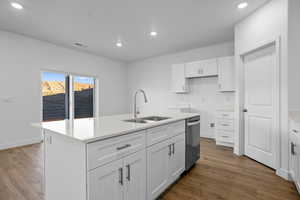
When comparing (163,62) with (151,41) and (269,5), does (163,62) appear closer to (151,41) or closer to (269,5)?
(151,41)

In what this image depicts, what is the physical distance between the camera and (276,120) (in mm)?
2293

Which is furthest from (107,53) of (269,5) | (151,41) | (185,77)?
(269,5)

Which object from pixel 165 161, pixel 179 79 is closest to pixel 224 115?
pixel 179 79

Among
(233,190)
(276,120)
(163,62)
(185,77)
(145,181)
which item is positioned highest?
(163,62)

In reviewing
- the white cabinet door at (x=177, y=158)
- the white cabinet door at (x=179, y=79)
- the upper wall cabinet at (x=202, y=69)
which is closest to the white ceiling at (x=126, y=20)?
the upper wall cabinet at (x=202, y=69)

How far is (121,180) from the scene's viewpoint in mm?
1244

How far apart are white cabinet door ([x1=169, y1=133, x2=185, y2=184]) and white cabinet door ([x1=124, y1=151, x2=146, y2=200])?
55 cm

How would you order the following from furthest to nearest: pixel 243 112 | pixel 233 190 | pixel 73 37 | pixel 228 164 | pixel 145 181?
1. pixel 73 37
2. pixel 243 112
3. pixel 228 164
4. pixel 233 190
5. pixel 145 181

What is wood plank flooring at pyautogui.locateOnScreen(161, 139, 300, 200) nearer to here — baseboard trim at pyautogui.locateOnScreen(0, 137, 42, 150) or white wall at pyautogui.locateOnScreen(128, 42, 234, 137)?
white wall at pyautogui.locateOnScreen(128, 42, 234, 137)

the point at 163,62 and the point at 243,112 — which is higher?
the point at 163,62

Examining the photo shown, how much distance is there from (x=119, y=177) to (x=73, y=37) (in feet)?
12.4

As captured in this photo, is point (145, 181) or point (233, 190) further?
point (233, 190)

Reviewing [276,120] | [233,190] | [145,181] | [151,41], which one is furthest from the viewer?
[151,41]

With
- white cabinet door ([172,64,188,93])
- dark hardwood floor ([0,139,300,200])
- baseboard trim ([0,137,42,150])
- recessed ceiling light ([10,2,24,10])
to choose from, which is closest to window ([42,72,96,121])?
baseboard trim ([0,137,42,150])
